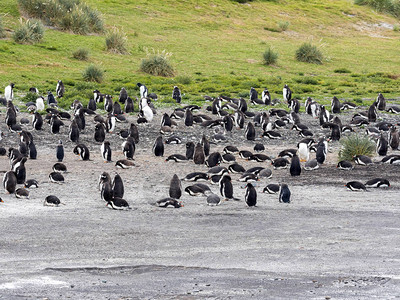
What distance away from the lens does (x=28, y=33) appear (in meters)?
31.8

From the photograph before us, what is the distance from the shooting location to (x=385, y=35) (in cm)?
5188

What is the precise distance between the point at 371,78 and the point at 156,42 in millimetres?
12569

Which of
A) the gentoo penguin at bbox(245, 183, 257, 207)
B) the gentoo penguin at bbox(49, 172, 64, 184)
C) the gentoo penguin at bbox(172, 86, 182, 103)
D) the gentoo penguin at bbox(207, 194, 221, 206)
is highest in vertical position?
the gentoo penguin at bbox(245, 183, 257, 207)

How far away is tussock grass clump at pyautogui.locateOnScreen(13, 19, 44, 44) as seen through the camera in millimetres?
31812

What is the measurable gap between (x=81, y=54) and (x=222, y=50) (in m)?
9.42

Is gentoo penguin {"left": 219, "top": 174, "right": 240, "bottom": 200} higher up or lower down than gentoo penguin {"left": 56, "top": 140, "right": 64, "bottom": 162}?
higher up

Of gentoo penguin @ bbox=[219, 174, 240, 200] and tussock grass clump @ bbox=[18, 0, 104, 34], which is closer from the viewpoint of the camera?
gentoo penguin @ bbox=[219, 174, 240, 200]

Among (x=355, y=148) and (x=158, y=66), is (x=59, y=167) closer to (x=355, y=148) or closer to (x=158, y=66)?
(x=355, y=148)

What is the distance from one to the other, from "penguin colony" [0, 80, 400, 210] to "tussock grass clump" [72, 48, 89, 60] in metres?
6.90

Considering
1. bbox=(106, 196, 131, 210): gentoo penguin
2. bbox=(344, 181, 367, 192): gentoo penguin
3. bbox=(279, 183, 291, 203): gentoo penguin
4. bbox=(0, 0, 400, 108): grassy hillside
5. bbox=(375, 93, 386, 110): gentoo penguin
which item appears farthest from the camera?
→ bbox=(0, 0, 400, 108): grassy hillside

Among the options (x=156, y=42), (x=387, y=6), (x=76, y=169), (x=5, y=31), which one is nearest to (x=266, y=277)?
(x=76, y=169)

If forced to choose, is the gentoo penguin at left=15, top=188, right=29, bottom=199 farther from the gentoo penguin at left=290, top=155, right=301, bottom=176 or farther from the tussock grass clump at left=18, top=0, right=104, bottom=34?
the tussock grass clump at left=18, top=0, right=104, bottom=34

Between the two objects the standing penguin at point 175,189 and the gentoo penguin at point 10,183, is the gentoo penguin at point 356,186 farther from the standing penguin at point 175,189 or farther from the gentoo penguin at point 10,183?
the gentoo penguin at point 10,183

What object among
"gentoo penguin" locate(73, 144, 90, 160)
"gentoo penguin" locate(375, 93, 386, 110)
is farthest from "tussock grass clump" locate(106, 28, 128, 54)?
"gentoo penguin" locate(73, 144, 90, 160)
